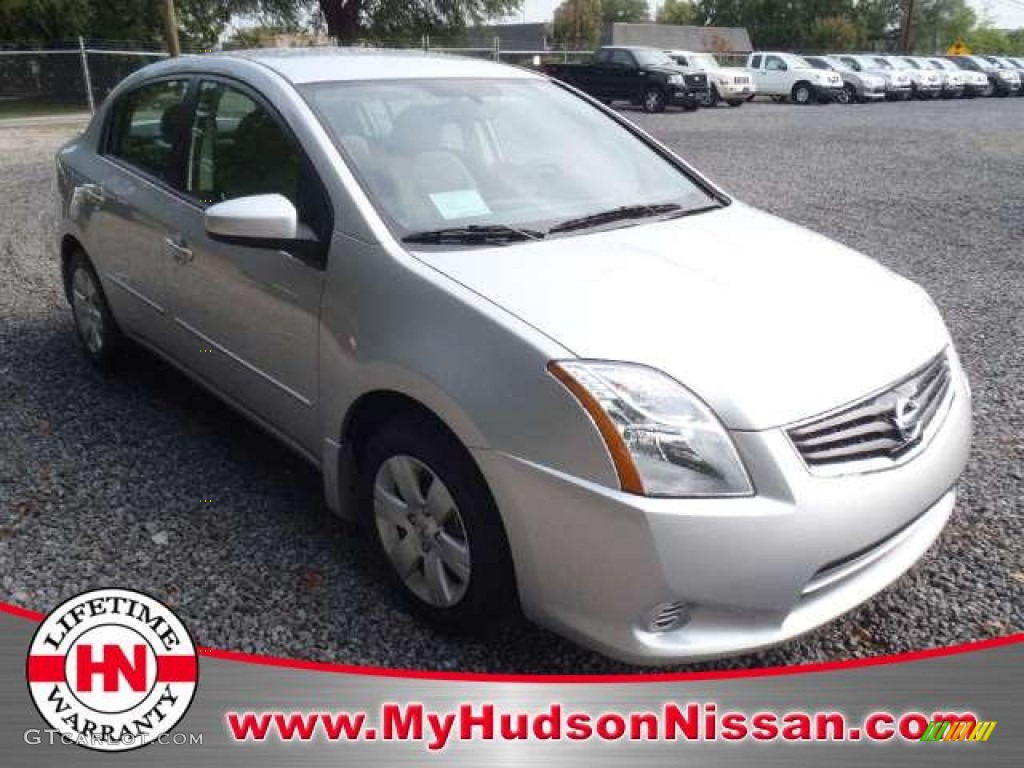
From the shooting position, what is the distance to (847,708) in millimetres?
2363

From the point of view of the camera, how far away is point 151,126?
412cm

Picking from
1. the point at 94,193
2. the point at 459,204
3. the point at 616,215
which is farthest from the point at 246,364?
the point at 94,193

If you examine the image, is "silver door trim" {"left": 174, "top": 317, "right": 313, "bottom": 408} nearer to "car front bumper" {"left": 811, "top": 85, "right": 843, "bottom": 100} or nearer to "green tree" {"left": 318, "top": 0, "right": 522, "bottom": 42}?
"car front bumper" {"left": 811, "top": 85, "right": 843, "bottom": 100}

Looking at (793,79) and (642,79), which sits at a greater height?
(793,79)

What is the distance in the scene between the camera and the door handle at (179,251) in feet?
11.6

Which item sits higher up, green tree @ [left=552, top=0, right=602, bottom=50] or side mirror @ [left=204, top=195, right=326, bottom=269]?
green tree @ [left=552, top=0, right=602, bottom=50]

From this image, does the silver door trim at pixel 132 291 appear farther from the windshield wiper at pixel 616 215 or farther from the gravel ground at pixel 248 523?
the windshield wiper at pixel 616 215

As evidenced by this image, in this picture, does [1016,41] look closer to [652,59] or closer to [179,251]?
[652,59]

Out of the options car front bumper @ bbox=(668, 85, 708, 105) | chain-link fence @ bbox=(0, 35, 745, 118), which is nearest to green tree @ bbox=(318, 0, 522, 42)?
chain-link fence @ bbox=(0, 35, 745, 118)

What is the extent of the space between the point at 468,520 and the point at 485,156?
142 cm

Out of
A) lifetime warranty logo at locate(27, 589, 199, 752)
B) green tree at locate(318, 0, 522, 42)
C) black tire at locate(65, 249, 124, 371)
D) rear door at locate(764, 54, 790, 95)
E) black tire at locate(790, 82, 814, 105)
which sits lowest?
lifetime warranty logo at locate(27, 589, 199, 752)

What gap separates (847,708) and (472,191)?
1912 millimetres

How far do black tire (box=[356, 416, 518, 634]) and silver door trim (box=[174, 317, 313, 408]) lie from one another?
44 centimetres

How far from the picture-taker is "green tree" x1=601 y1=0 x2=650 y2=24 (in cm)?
10844
